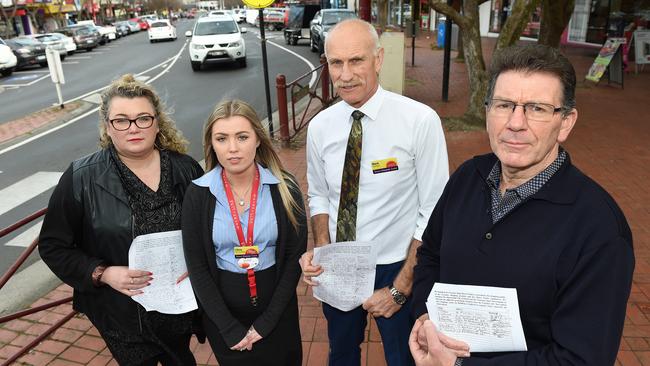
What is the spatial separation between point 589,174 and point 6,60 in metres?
21.2

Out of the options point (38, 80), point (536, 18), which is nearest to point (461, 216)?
point (38, 80)

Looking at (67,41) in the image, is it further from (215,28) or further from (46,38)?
(215,28)

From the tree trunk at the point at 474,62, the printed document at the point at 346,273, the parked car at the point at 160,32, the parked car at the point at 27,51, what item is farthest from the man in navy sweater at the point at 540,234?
the parked car at the point at 160,32

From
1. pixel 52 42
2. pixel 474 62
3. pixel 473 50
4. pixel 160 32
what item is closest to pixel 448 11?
pixel 473 50

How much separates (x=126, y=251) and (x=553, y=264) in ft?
5.94

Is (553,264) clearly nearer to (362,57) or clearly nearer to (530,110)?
(530,110)

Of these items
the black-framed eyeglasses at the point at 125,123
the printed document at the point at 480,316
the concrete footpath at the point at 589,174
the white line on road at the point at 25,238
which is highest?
the black-framed eyeglasses at the point at 125,123

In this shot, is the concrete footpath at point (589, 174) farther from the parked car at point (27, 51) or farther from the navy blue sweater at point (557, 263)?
the parked car at point (27, 51)

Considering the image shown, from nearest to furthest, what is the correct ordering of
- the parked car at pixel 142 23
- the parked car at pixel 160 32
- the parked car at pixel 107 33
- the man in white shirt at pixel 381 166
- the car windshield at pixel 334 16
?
the man in white shirt at pixel 381 166 < the car windshield at pixel 334 16 < the parked car at pixel 160 32 < the parked car at pixel 107 33 < the parked car at pixel 142 23

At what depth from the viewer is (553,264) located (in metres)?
1.33

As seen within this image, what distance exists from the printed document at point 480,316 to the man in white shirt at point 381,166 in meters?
0.70

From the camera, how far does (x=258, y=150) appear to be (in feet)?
7.76

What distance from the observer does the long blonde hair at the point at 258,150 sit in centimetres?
217

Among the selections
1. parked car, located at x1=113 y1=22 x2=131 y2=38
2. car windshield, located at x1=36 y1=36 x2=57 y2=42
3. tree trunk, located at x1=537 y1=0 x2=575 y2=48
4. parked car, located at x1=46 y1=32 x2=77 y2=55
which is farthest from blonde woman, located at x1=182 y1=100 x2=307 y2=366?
parked car, located at x1=113 y1=22 x2=131 y2=38
